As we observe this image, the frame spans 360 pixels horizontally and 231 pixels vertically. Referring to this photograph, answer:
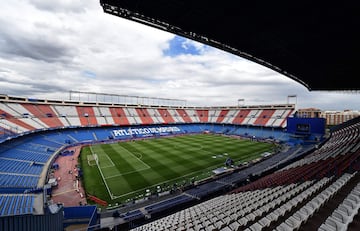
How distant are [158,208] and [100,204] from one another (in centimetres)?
580

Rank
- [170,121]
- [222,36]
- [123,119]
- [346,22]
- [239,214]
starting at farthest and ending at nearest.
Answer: [170,121]
[123,119]
[222,36]
[346,22]
[239,214]

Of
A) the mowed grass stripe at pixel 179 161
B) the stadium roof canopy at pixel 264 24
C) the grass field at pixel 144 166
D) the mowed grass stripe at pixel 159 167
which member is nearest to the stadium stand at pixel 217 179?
the grass field at pixel 144 166

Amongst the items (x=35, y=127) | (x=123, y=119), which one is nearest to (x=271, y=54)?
(x=35, y=127)

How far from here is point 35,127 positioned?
3716 centimetres

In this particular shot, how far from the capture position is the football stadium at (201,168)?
8.47m

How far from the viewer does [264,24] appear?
12133 mm

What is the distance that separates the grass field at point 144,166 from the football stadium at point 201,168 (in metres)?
0.17

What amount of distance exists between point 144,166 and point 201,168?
823 cm

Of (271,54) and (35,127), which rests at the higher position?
(271,54)

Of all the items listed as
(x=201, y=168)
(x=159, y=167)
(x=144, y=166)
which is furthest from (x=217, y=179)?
(x=144, y=166)

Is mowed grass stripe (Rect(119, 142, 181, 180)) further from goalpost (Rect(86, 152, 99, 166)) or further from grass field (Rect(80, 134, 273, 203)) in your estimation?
goalpost (Rect(86, 152, 99, 166))

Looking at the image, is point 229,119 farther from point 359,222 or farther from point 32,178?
point 359,222

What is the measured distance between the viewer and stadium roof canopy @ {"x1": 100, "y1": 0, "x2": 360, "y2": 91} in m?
10.0

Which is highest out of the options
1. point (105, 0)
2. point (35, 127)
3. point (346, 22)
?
point (105, 0)
